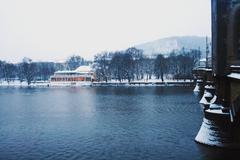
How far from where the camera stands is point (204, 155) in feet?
63.4

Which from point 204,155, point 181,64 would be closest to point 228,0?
point 204,155

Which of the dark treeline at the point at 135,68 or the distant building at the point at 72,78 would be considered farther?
the distant building at the point at 72,78

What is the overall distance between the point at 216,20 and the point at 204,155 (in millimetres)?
8644

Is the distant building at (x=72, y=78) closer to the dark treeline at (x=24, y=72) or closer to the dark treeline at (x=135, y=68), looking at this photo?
the dark treeline at (x=135, y=68)

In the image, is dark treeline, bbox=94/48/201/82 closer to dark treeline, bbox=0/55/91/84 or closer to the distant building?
the distant building

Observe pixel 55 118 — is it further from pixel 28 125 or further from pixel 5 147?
pixel 5 147

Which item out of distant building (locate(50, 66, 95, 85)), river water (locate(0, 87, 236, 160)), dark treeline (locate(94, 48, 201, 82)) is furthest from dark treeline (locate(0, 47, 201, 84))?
river water (locate(0, 87, 236, 160))

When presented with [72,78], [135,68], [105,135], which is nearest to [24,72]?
[72,78]

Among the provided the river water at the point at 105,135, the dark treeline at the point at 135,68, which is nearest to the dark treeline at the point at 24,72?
the dark treeline at the point at 135,68

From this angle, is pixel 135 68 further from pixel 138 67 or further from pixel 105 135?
pixel 105 135

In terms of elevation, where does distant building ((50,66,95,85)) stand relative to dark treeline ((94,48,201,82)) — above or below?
below

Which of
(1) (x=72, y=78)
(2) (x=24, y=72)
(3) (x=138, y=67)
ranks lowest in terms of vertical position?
(1) (x=72, y=78)

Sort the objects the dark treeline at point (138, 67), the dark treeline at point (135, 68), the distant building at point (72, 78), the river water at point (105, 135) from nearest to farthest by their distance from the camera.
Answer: the river water at point (105, 135) → the dark treeline at point (138, 67) → the dark treeline at point (135, 68) → the distant building at point (72, 78)

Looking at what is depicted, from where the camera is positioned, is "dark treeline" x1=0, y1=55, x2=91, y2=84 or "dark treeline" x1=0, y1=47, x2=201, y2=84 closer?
"dark treeline" x1=0, y1=47, x2=201, y2=84
